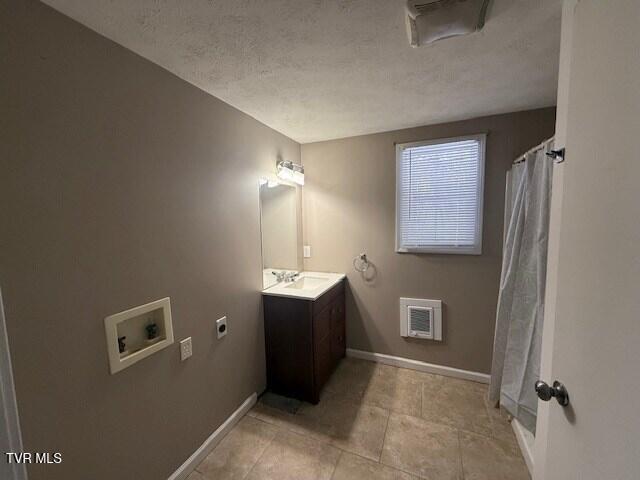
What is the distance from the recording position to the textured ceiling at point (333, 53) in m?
1.00

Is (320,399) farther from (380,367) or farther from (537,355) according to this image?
(537,355)

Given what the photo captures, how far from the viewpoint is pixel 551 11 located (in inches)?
39.9

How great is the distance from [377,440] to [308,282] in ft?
4.53

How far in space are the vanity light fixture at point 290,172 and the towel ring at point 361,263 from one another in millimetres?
942

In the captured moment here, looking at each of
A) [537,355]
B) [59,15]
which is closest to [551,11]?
[537,355]

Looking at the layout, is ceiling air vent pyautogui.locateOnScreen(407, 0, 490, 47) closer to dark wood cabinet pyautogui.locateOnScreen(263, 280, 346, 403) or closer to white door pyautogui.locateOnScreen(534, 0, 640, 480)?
white door pyautogui.locateOnScreen(534, 0, 640, 480)

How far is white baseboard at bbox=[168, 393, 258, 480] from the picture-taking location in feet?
4.75

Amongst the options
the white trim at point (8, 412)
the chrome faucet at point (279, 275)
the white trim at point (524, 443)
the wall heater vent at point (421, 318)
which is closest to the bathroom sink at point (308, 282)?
the chrome faucet at point (279, 275)

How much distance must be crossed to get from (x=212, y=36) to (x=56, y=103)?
661 millimetres

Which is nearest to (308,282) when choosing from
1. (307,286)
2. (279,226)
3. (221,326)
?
(307,286)

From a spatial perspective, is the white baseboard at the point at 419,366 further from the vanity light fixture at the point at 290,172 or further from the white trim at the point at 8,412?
the white trim at the point at 8,412

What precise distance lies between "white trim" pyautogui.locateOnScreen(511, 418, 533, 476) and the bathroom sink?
1694 millimetres

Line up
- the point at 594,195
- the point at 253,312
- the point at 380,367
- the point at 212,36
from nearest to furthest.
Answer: the point at 594,195 → the point at 212,36 → the point at 253,312 → the point at 380,367

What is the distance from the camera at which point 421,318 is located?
238 cm
